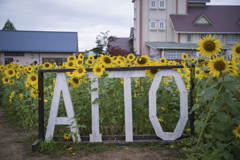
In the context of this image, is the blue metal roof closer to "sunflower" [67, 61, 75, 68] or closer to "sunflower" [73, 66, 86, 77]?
"sunflower" [67, 61, 75, 68]

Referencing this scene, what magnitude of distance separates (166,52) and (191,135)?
2018 cm

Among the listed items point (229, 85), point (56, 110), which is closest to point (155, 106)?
point (229, 85)

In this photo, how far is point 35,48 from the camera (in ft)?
→ 85.9

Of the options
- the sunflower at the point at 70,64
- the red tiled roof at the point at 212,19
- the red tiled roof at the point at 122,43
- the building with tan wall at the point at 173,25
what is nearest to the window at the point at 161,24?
the building with tan wall at the point at 173,25

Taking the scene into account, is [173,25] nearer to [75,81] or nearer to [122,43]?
[122,43]

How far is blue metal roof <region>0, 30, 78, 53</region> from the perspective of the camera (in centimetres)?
2592

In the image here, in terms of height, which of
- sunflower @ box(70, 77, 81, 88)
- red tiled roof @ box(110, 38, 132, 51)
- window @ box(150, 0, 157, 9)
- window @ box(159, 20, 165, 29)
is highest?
window @ box(150, 0, 157, 9)

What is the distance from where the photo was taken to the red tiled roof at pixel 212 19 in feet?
78.9

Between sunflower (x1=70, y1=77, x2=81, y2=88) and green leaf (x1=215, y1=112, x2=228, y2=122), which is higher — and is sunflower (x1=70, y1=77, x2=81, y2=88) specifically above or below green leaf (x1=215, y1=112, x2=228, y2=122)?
above

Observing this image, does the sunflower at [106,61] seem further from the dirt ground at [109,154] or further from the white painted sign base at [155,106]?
the dirt ground at [109,154]

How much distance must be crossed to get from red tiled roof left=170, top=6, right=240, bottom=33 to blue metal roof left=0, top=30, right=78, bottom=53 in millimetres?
12442

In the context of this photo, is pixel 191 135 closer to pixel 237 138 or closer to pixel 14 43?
pixel 237 138

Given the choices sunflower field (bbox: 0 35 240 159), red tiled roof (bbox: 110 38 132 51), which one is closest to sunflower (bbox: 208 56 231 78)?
sunflower field (bbox: 0 35 240 159)

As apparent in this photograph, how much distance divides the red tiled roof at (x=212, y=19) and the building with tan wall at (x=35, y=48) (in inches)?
490
